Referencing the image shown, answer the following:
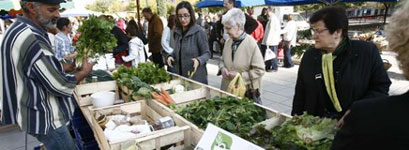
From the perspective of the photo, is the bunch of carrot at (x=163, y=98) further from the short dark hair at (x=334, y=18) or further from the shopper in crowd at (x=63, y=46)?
the shopper in crowd at (x=63, y=46)

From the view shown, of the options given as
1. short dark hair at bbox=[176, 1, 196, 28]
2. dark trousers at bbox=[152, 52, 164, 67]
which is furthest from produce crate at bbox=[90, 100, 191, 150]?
dark trousers at bbox=[152, 52, 164, 67]

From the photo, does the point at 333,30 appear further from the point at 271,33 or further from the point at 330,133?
the point at 271,33

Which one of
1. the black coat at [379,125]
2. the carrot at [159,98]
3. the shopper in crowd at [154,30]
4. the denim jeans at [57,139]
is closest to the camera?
the black coat at [379,125]

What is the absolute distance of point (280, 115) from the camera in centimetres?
212

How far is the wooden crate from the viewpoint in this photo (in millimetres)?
3131

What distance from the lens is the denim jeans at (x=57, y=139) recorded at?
219 centimetres

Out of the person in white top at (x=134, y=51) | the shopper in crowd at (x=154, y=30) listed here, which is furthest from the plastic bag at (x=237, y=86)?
the shopper in crowd at (x=154, y=30)

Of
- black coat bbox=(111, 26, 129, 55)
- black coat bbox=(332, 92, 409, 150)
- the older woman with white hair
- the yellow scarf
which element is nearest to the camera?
black coat bbox=(332, 92, 409, 150)

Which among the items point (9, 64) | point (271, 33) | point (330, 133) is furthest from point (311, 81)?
point (271, 33)

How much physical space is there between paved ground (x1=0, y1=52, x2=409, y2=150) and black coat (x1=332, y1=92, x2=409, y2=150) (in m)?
3.09

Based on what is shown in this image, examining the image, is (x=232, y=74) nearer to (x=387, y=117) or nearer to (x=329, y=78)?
(x=329, y=78)

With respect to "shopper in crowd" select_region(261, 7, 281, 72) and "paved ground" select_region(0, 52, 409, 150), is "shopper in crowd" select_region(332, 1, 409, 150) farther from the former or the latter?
"shopper in crowd" select_region(261, 7, 281, 72)

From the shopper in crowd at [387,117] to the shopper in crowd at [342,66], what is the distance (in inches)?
42.0

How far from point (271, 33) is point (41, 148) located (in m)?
6.78
